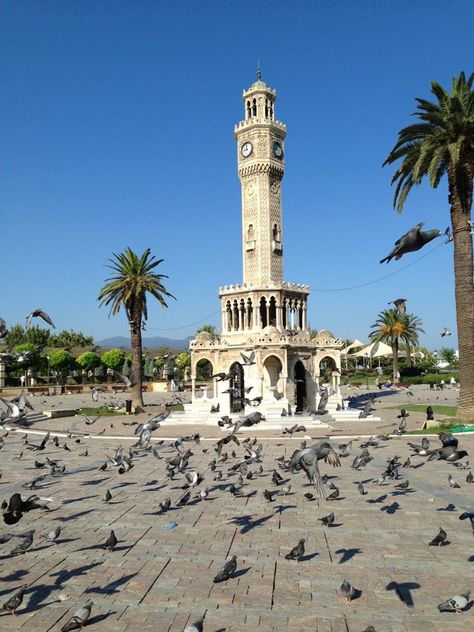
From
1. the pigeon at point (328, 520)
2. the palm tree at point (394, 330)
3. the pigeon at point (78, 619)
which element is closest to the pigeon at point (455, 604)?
the pigeon at point (328, 520)

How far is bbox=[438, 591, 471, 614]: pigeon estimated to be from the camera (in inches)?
299

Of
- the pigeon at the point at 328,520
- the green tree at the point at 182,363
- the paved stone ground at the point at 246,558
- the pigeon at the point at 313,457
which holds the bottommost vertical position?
the paved stone ground at the point at 246,558

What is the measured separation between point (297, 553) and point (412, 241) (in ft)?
38.4

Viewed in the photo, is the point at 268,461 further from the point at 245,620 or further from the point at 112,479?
the point at 245,620

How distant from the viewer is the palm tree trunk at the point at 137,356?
44.1 meters

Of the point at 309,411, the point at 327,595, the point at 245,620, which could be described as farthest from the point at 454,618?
the point at 309,411

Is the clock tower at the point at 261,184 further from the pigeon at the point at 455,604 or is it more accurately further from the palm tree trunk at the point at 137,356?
the pigeon at the point at 455,604

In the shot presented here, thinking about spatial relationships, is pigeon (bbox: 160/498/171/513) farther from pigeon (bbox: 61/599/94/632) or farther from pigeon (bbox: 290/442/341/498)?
pigeon (bbox: 61/599/94/632)

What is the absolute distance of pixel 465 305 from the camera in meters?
28.0

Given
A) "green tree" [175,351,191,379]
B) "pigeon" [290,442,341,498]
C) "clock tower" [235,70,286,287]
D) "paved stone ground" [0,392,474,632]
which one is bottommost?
"paved stone ground" [0,392,474,632]

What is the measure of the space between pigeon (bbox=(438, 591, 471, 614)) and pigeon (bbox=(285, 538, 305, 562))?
8.83 ft

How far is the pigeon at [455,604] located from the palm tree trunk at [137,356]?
1455 inches

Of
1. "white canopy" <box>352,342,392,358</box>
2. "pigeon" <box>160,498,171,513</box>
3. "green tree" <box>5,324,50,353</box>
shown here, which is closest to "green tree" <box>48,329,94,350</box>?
"green tree" <box>5,324,50,353</box>

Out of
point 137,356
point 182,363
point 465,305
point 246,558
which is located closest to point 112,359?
point 182,363
